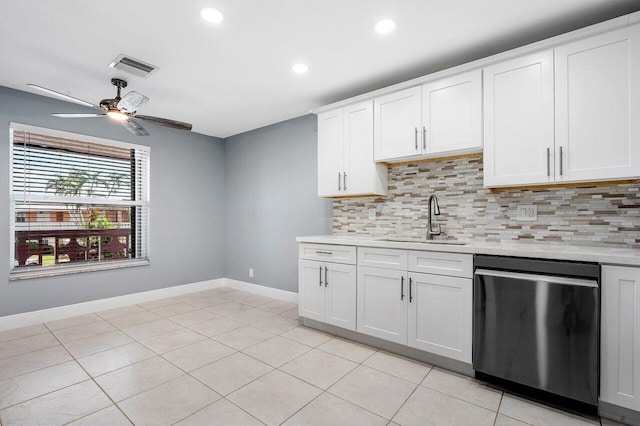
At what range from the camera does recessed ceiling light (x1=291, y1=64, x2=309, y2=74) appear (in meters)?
2.82

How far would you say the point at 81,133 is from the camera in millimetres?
3779

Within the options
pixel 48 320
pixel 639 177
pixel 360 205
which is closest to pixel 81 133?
pixel 48 320

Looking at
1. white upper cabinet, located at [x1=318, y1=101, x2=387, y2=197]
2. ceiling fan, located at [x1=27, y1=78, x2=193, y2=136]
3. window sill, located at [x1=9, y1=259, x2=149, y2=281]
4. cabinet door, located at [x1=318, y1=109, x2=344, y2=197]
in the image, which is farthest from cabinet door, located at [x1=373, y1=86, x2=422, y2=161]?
window sill, located at [x1=9, y1=259, x2=149, y2=281]

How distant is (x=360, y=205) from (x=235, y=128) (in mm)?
2440

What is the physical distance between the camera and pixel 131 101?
9.26 feet

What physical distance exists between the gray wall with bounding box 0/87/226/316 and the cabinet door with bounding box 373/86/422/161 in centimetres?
316

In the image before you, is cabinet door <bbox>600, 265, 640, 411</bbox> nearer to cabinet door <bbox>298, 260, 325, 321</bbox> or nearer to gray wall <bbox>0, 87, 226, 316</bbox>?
cabinet door <bbox>298, 260, 325, 321</bbox>

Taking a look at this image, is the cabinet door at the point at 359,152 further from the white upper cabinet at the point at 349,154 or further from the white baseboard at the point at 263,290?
the white baseboard at the point at 263,290

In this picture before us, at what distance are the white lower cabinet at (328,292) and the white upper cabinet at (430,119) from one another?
1183mm

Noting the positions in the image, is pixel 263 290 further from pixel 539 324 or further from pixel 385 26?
pixel 385 26

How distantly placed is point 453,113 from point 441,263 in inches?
48.9

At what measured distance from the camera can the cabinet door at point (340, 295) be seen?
2908 mm

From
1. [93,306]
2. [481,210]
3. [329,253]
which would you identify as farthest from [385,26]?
[93,306]

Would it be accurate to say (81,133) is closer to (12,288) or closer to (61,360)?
(12,288)
